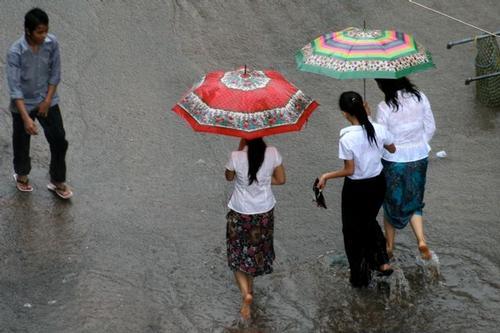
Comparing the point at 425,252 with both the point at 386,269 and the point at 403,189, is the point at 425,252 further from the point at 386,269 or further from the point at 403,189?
the point at 403,189

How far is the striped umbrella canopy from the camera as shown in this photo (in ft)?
18.2

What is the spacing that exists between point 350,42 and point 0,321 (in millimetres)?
3045

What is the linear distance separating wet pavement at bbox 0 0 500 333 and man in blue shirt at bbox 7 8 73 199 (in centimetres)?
24

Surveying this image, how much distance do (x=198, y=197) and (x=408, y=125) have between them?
2101 millimetres

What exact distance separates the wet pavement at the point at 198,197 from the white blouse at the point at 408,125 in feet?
2.91

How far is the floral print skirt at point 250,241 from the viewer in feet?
18.1

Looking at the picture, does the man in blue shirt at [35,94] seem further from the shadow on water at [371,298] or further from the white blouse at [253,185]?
the shadow on water at [371,298]

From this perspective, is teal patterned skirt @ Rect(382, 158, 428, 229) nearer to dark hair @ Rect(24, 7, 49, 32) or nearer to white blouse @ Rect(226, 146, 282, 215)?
white blouse @ Rect(226, 146, 282, 215)

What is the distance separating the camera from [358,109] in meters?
5.41

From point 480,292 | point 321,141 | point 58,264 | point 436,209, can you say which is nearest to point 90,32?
point 321,141

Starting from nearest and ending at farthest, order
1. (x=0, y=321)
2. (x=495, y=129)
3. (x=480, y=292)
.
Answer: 1. (x=0, y=321)
2. (x=480, y=292)
3. (x=495, y=129)

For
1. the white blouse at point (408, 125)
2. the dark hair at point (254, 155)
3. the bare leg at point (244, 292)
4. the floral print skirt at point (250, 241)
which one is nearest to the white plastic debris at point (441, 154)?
the white blouse at point (408, 125)

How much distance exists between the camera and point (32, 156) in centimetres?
753

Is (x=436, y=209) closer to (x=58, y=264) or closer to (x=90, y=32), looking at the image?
(x=58, y=264)
